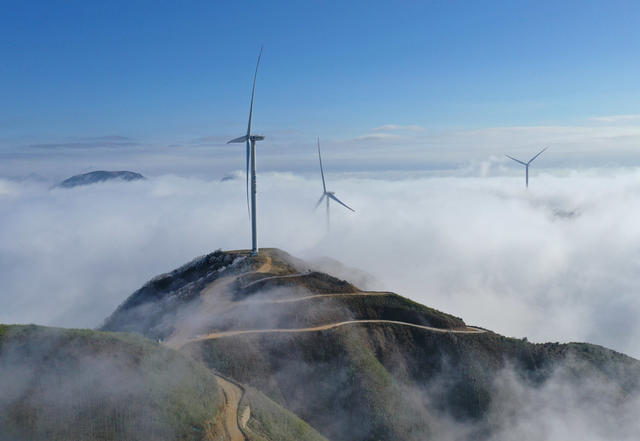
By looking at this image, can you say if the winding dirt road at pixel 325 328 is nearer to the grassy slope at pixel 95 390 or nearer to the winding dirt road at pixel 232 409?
the winding dirt road at pixel 232 409

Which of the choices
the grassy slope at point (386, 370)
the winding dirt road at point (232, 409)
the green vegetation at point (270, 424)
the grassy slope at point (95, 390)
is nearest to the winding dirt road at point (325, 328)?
the grassy slope at point (386, 370)

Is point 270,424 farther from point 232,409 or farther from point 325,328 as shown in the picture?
point 325,328

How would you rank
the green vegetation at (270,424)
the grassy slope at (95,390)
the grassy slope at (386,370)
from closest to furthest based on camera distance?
the grassy slope at (95,390) < the green vegetation at (270,424) < the grassy slope at (386,370)

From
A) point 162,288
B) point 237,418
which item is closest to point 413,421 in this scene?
point 237,418

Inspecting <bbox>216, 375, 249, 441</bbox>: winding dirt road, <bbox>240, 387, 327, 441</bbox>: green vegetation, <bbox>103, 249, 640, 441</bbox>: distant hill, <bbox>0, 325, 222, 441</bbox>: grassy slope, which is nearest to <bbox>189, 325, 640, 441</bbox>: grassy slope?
<bbox>103, 249, 640, 441</bbox>: distant hill

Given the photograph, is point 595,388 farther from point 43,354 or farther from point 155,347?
point 43,354
